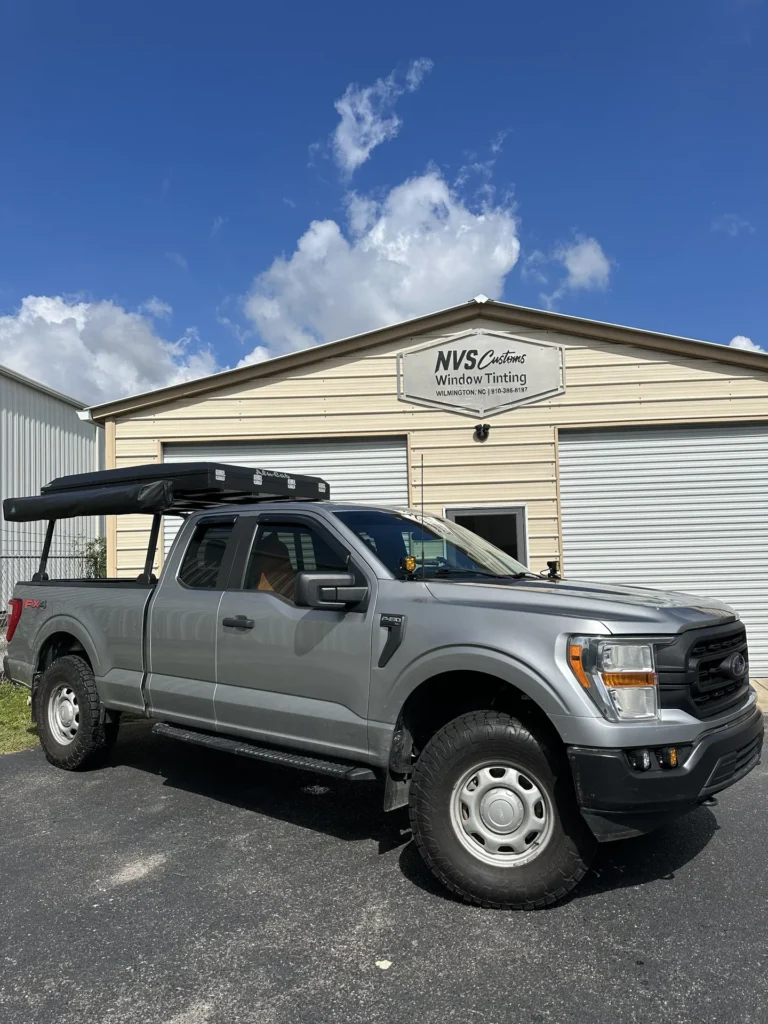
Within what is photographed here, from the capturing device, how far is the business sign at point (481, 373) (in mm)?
10117

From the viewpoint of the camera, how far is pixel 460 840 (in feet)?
11.8

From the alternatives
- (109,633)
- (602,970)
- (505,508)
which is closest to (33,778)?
(109,633)

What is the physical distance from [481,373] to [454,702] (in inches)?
267

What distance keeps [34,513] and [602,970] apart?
538cm

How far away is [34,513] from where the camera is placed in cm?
644

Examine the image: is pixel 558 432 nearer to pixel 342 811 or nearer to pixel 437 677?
pixel 342 811

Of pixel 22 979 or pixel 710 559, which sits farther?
pixel 710 559

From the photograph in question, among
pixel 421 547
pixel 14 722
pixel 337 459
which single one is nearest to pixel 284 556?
pixel 421 547

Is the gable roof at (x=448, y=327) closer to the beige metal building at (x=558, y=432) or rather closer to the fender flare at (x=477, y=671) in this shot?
the beige metal building at (x=558, y=432)

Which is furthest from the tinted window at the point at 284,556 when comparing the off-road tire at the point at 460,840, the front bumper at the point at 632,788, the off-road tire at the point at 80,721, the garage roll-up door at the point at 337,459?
the garage roll-up door at the point at 337,459

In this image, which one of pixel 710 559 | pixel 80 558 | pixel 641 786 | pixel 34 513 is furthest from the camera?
pixel 80 558

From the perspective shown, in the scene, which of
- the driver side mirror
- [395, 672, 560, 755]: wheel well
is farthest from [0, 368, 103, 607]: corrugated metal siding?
[395, 672, 560, 755]: wheel well

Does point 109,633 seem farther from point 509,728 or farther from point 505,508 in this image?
point 505,508

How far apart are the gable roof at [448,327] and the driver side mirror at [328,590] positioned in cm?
661
